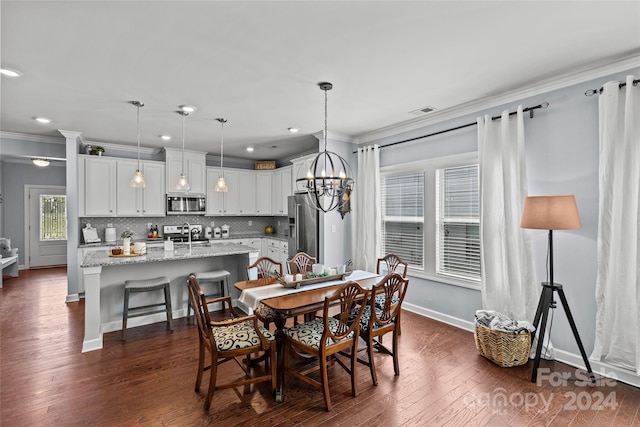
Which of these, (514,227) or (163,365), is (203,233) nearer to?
(163,365)

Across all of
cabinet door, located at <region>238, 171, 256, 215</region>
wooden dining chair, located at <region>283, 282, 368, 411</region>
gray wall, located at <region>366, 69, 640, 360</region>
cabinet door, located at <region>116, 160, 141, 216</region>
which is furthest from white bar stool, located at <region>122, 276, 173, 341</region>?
gray wall, located at <region>366, 69, 640, 360</region>

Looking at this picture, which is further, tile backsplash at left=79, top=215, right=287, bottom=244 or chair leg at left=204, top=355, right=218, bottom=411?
tile backsplash at left=79, top=215, right=287, bottom=244

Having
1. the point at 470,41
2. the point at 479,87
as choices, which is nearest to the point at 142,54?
the point at 470,41

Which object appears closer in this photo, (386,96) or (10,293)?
(386,96)

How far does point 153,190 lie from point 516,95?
19.6 feet

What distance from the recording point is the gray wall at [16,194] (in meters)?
7.37

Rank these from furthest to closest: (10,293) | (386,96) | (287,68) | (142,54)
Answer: (10,293)
(386,96)
(287,68)
(142,54)

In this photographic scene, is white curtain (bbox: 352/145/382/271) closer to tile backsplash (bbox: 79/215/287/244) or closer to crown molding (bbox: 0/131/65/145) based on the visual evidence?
tile backsplash (bbox: 79/215/287/244)

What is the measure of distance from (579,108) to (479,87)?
→ 2.93 feet

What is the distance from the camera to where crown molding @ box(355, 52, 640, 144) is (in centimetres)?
267

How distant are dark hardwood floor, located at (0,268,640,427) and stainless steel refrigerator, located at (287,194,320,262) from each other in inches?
90.3

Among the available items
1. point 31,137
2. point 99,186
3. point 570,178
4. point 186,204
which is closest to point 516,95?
point 570,178

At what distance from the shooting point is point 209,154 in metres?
6.82

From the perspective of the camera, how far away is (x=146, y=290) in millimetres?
3693
